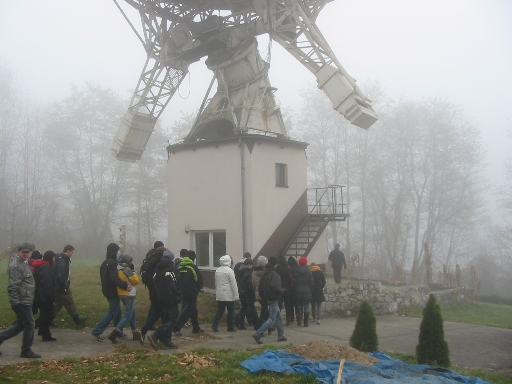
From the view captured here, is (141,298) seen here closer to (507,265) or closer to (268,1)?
(268,1)

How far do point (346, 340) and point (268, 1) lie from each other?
10.8 m

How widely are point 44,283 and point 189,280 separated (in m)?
2.83

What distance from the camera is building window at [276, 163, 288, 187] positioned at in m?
17.5

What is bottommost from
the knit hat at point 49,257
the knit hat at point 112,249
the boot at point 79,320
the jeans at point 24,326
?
the boot at point 79,320

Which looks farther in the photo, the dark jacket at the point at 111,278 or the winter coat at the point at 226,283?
the winter coat at the point at 226,283

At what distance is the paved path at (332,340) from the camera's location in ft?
30.6

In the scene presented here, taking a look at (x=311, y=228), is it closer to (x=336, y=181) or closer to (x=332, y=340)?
(x=332, y=340)

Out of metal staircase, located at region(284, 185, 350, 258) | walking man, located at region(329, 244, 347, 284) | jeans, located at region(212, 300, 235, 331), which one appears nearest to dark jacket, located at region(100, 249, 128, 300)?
jeans, located at region(212, 300, 235, 331)

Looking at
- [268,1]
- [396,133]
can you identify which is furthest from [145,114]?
[396,133]

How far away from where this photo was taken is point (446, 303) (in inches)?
811

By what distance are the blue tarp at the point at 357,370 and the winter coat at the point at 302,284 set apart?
452cm

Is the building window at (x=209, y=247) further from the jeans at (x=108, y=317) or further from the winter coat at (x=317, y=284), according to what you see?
the jeans at (x=108, y=317)

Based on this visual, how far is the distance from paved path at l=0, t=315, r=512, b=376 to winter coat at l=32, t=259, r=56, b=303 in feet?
2.95

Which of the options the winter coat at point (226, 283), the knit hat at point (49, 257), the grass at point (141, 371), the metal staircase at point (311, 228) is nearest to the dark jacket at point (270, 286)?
the winter coat at point (226, 283)
